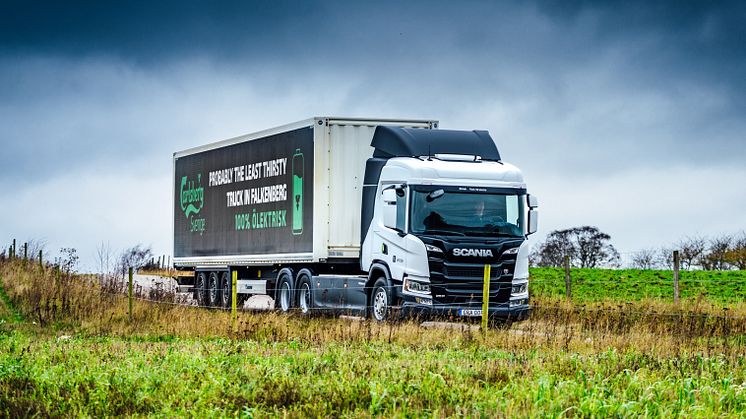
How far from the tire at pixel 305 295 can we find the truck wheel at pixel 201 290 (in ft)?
20.9

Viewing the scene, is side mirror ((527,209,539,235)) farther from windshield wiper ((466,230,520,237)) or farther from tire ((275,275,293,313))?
tire ((275,275,293,313))

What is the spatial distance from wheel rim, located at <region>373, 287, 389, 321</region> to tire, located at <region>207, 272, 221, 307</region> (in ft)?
30.0

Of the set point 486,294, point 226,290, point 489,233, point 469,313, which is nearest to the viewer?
point 486,294

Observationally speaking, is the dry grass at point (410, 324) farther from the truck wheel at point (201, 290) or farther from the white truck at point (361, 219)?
the truck wheel at point (201, 290)

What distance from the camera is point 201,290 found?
3256 cm

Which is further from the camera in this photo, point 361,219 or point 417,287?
point 361,219

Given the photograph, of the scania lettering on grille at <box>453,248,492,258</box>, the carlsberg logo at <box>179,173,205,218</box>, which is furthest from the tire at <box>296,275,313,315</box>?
the carlsberg logo at <box>179,173,205,218</box>

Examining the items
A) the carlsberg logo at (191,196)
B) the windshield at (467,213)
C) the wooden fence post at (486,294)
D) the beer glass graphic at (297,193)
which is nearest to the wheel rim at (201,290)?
the carlsberg logo at (191,196)

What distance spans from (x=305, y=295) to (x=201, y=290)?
285 inches

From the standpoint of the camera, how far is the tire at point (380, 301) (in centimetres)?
2250

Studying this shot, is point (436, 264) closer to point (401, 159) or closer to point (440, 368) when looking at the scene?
point (401, 159)

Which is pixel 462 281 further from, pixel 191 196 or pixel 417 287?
Answer: pixel 191 196

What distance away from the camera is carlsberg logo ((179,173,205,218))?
32.6 metres

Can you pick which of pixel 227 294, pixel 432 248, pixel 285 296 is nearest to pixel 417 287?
pixel 432 248
